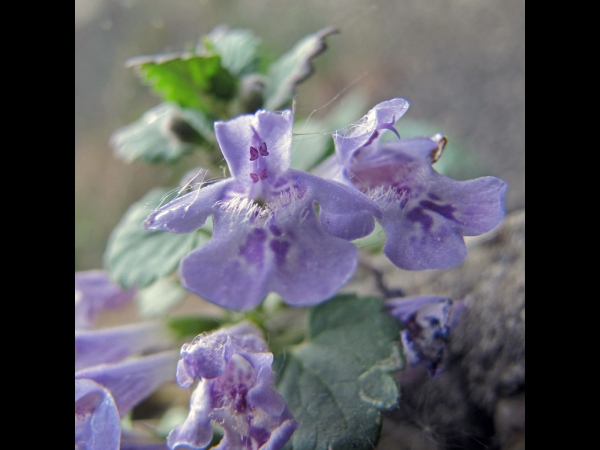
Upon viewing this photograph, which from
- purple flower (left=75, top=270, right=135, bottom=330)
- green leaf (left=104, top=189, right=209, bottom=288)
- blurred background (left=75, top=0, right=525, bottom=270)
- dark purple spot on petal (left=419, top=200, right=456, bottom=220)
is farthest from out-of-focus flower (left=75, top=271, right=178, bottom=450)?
blurred background (left=75, top=0, right=525, bottom=270)

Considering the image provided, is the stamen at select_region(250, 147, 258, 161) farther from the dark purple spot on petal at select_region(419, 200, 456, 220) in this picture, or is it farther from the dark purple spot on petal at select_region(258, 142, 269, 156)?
the dark purple spot on petal at select_region(419, 200, 456, 220)

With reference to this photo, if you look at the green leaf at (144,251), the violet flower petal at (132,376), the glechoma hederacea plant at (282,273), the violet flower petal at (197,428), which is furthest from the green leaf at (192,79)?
the violet flower petal at (197,428)

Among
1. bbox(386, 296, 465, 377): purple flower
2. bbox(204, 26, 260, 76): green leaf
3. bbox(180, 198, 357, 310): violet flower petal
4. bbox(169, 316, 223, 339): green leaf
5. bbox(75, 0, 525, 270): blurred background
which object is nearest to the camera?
bbox(180, 198, 357, 310): violet flower petal

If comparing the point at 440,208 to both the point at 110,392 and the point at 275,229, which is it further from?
the point at 110,392

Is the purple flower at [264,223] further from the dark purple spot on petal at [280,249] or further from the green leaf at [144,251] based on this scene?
the green leaf at [144,251]

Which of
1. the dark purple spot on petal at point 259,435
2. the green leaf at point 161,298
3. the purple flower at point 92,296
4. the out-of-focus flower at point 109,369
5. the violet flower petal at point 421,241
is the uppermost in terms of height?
the violet flower petal at point 421,241
